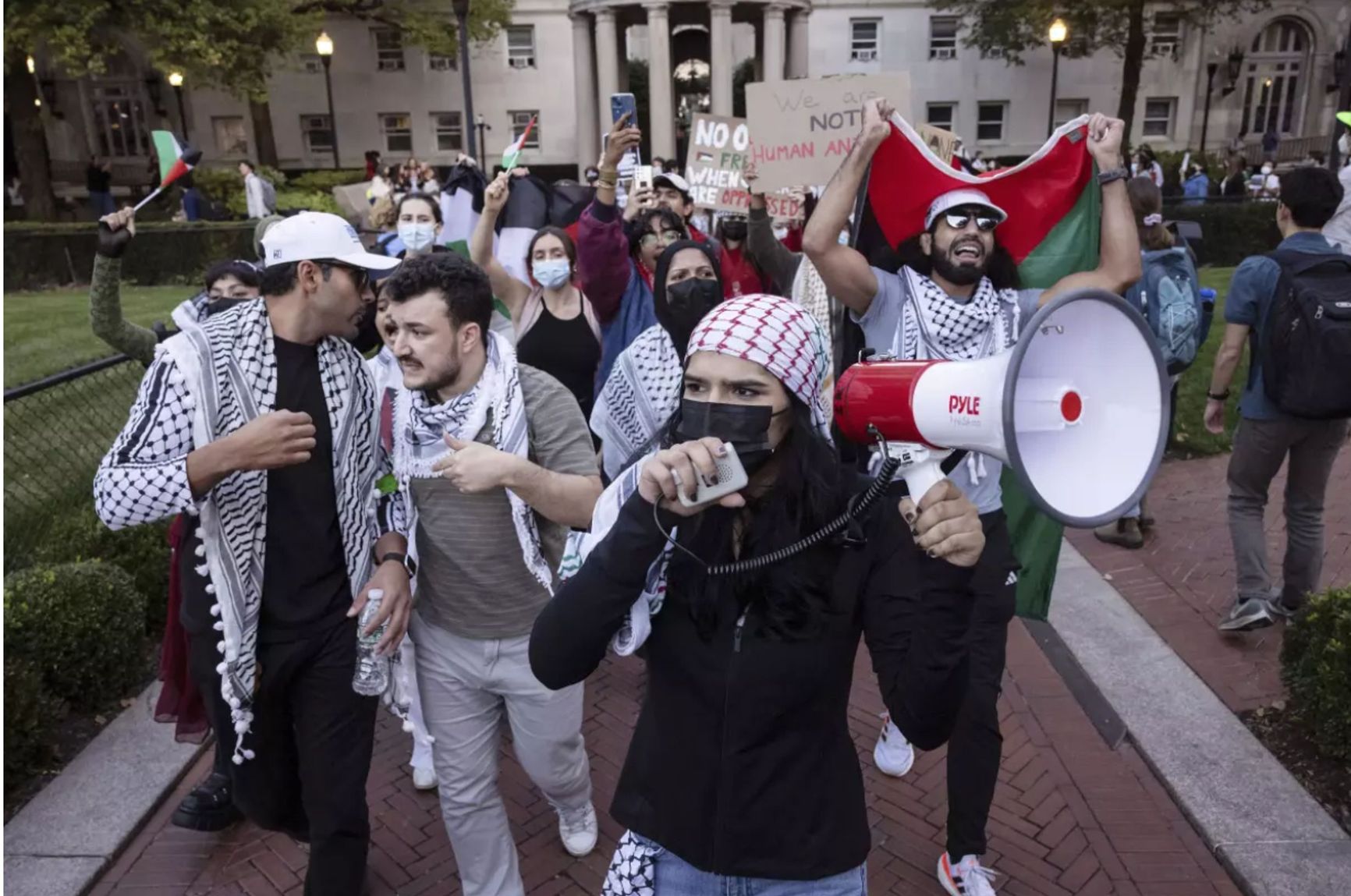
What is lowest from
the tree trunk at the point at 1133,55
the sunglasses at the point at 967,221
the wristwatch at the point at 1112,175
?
the sunglasses at the point at 967,221

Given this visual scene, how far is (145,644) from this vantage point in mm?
5324

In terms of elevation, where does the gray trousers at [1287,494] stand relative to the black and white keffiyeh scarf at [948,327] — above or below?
below

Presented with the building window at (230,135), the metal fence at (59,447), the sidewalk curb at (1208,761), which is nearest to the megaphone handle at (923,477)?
the sidewalk curb at (1208,761)

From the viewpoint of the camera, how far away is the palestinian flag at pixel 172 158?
405cm

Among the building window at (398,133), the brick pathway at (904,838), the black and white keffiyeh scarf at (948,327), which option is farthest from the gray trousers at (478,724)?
the building window at (398,133)

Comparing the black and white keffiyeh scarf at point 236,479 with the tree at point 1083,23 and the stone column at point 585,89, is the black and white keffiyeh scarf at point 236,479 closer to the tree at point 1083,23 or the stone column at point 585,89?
the tree at point 1083,23

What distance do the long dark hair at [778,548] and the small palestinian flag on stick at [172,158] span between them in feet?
9.18

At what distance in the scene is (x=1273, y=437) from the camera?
5094 mm

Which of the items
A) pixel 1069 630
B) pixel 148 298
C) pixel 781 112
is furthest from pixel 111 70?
pixel 1069 630

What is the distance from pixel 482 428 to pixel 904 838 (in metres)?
2.20

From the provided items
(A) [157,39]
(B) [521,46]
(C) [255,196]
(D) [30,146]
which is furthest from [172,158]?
(B) [521,46]

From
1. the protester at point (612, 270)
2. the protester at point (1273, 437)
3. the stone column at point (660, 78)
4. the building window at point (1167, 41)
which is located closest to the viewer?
the protester at point (1273, 437)

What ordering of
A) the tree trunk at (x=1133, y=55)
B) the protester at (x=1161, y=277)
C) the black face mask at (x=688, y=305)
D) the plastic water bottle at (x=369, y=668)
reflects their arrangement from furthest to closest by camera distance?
the tree trunk at (x=1133, y=55) < the protester at (x=1161, y=277) < the black face mask at (x=688, y=305) < the plastic water bottle at (x=369, y=668)

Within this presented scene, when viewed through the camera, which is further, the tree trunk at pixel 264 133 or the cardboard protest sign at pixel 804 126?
the tree trunk at pixel 264 133
